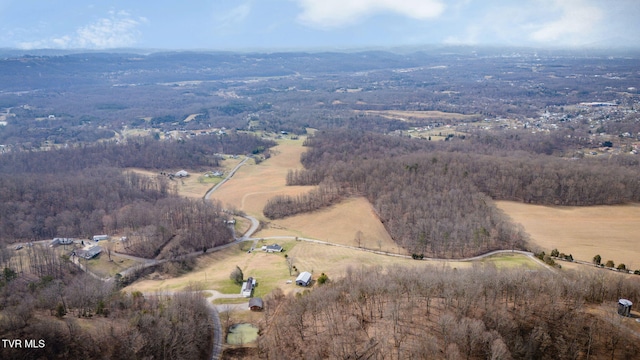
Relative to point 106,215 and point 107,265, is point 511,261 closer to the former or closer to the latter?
point 107,265

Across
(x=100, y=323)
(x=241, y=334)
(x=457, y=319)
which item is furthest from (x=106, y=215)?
(x=457, y=319)

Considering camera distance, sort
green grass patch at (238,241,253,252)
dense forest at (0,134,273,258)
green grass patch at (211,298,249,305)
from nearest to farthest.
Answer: green grass patch at (211,298,249,305)
dense forest at (0,134,273,258)
green grass patch at (238,241,253,252)

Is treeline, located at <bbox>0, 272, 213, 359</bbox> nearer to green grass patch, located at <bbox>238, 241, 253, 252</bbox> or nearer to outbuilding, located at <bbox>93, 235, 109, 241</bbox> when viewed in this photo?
outbuilding, located at <bbox>93, 235, 109, 241</bbox>

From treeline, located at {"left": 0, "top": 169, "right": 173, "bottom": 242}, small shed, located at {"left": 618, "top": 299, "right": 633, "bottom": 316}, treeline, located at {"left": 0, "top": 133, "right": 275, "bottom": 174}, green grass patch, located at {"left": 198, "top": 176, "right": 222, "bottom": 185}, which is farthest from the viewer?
treeline, located at {"left": 0, "top": 133, "right": 275, "bottom": 174}

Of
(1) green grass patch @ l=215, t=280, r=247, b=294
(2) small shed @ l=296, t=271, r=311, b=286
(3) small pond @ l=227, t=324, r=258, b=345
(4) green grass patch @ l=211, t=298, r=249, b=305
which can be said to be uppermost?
(2) small shed @ l=296, t=271, r=311, b=286

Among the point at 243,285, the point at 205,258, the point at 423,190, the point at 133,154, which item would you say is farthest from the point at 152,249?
the point at 133,154

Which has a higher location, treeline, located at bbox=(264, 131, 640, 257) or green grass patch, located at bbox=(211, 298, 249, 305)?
treeline, located at bbox=(264, 131, 640, 257)

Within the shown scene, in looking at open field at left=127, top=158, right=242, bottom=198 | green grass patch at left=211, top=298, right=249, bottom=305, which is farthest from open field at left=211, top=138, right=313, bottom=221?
green grass patch at left=211, top=298, right=249, bottom=305
